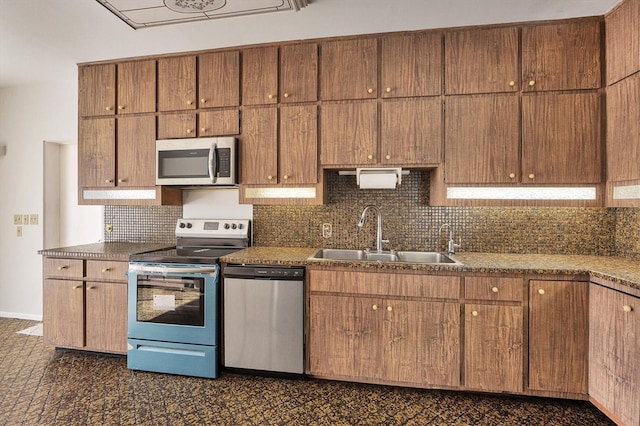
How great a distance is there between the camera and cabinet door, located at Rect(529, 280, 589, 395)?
6.94 ft

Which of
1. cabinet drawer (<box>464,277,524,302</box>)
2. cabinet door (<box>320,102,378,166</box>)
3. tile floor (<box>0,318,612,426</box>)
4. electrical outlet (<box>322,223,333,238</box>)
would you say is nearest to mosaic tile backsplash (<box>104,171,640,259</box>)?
electrical outlet (<box>322,223,333,238</box>)

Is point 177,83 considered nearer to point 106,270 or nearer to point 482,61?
point 106,270

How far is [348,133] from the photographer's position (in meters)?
2.68

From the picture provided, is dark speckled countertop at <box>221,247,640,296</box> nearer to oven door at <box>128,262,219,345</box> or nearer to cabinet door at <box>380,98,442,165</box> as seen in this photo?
oven door at <box>128,262,219,345</box>

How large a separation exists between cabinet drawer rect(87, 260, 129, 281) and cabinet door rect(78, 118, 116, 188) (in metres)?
0.75

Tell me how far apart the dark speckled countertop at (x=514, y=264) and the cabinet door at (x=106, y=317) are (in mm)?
980

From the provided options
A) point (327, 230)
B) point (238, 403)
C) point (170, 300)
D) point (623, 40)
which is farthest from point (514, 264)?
point (170, 300)

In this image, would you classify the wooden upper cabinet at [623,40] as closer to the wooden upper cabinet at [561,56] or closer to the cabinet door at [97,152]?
the wooden upper cabinet at [561,56]

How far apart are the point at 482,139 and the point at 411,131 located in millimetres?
513

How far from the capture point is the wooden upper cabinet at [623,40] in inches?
83.0

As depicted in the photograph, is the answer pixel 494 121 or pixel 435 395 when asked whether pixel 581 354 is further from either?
pixel 494 121

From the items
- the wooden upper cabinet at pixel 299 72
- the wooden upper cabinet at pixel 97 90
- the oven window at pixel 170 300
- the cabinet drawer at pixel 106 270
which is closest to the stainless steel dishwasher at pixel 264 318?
the oven window at pixel 170 300

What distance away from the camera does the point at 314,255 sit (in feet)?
8.75

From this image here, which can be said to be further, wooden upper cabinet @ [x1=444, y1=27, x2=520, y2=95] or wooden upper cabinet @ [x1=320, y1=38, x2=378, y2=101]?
wooden upper cabinet @ [x1=320, y1=38, x2=378, y2=101]
